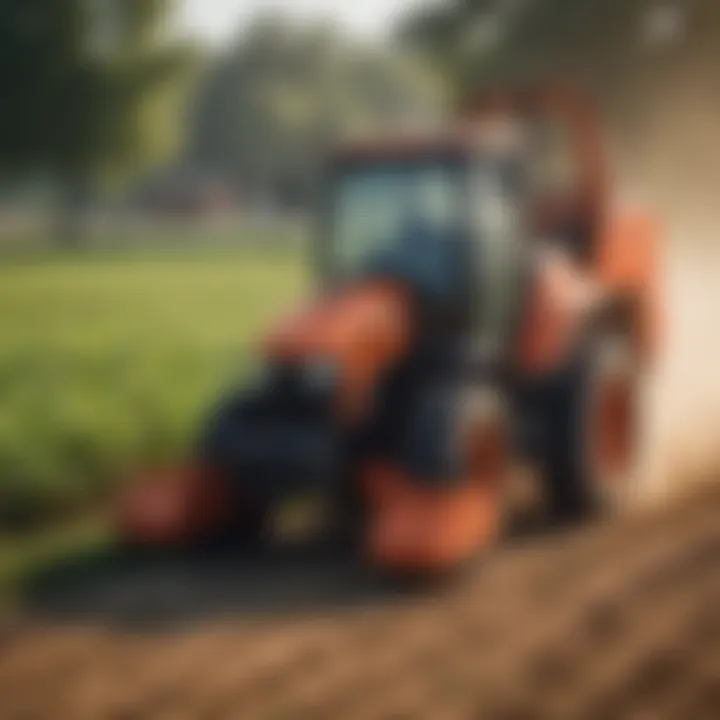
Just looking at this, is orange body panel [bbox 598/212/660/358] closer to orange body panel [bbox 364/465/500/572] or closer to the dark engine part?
orange body panel [bbox 364/465/500/572]

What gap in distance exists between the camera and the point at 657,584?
3.48 metres

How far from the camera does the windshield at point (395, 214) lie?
11.8 feet

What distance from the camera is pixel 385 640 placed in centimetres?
317

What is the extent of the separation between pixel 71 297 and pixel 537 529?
4.62 ft

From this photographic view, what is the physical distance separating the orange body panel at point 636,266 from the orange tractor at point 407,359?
0.21 meters

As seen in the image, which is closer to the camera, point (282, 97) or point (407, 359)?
point (282, 97)

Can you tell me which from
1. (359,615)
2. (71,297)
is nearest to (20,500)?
(71,297)

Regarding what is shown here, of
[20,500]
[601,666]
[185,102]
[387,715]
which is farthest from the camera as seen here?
[20,500]

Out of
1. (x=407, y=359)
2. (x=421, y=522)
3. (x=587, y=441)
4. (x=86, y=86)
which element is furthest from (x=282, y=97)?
(x=587, y=441)

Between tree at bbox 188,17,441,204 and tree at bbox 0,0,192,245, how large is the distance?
9 cm

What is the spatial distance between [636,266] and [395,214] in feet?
3.02

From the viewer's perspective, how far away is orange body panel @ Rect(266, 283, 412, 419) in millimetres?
3559

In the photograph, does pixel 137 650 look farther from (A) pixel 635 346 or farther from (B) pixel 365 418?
(A) pixel 635 346

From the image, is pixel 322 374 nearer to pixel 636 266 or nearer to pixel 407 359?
pixel 407 359
